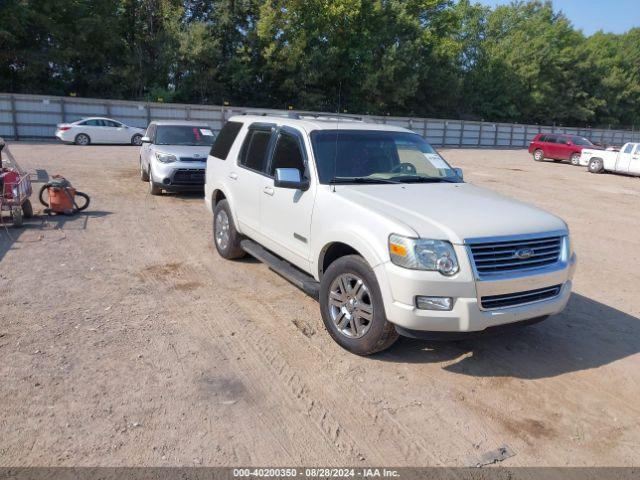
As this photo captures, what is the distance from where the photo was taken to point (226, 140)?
7.16 m

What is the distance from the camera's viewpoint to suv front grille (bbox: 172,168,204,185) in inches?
454

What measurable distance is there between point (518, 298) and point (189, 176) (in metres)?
8.98

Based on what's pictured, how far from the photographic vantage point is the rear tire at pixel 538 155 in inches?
1212

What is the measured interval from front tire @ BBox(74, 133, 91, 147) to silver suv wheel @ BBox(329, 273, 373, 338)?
25.2 meters

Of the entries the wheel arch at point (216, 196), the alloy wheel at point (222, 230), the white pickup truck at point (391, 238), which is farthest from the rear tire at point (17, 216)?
the white pickup truck at point (391, 238)

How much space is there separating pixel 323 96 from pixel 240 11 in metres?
9.27

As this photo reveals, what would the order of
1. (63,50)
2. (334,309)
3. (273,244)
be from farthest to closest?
(63,50)
(273,244)
(334,309)

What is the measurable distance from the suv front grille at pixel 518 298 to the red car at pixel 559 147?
1066 inches

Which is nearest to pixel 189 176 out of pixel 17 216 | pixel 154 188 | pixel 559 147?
pixel 154 188

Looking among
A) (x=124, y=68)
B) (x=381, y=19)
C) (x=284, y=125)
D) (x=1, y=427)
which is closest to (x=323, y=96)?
(x=381, y=19)

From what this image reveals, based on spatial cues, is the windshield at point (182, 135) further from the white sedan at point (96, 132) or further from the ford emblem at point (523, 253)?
the white sedan at point (96, 132)

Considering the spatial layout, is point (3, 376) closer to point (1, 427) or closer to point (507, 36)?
point (1, 427)

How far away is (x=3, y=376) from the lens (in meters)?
3.86

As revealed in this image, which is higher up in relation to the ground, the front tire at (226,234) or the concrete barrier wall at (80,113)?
the concrete barrier wall at (80,113)
